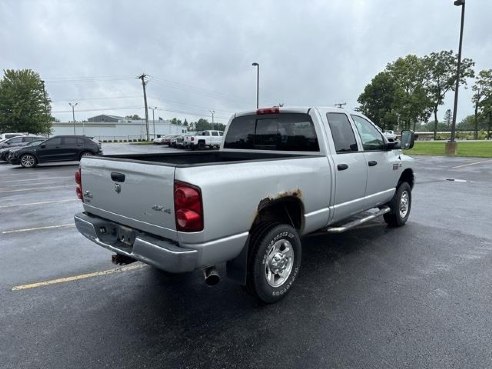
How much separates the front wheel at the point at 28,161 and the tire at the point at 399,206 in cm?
1762

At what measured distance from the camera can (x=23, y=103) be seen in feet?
147

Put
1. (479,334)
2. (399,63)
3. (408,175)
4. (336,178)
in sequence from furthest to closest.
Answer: (399,63) < (408,175) < (336,178) < (479,334)

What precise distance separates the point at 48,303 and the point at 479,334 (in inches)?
158

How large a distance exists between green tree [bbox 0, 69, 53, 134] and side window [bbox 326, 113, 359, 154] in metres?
49.5

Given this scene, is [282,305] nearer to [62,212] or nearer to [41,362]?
[41,362]

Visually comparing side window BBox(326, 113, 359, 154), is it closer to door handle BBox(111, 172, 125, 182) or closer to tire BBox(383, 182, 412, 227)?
tire BBox(383, 182, 412, 227)

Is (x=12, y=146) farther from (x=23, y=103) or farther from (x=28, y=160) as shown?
(x=23, y=103)

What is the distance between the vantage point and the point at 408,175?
6.36 meters

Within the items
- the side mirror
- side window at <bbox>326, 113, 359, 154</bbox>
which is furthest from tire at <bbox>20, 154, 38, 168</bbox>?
the side mirror

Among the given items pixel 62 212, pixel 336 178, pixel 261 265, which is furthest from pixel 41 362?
pixel 62 212

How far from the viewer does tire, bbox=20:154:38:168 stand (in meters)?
17.6

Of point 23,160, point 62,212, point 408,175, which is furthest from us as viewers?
point 23,160

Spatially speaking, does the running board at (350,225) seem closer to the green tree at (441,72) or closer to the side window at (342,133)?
the side window at (342,133)

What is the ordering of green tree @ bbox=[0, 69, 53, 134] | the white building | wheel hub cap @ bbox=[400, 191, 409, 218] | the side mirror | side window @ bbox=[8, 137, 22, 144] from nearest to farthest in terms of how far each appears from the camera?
the side mirror, wheel hub cap @ bbox=[400, 191, 409, 218], side window @ bbox=[8, 137, 22, 144], green tree @ bbox=[0, 69, 53, 134], the white building
